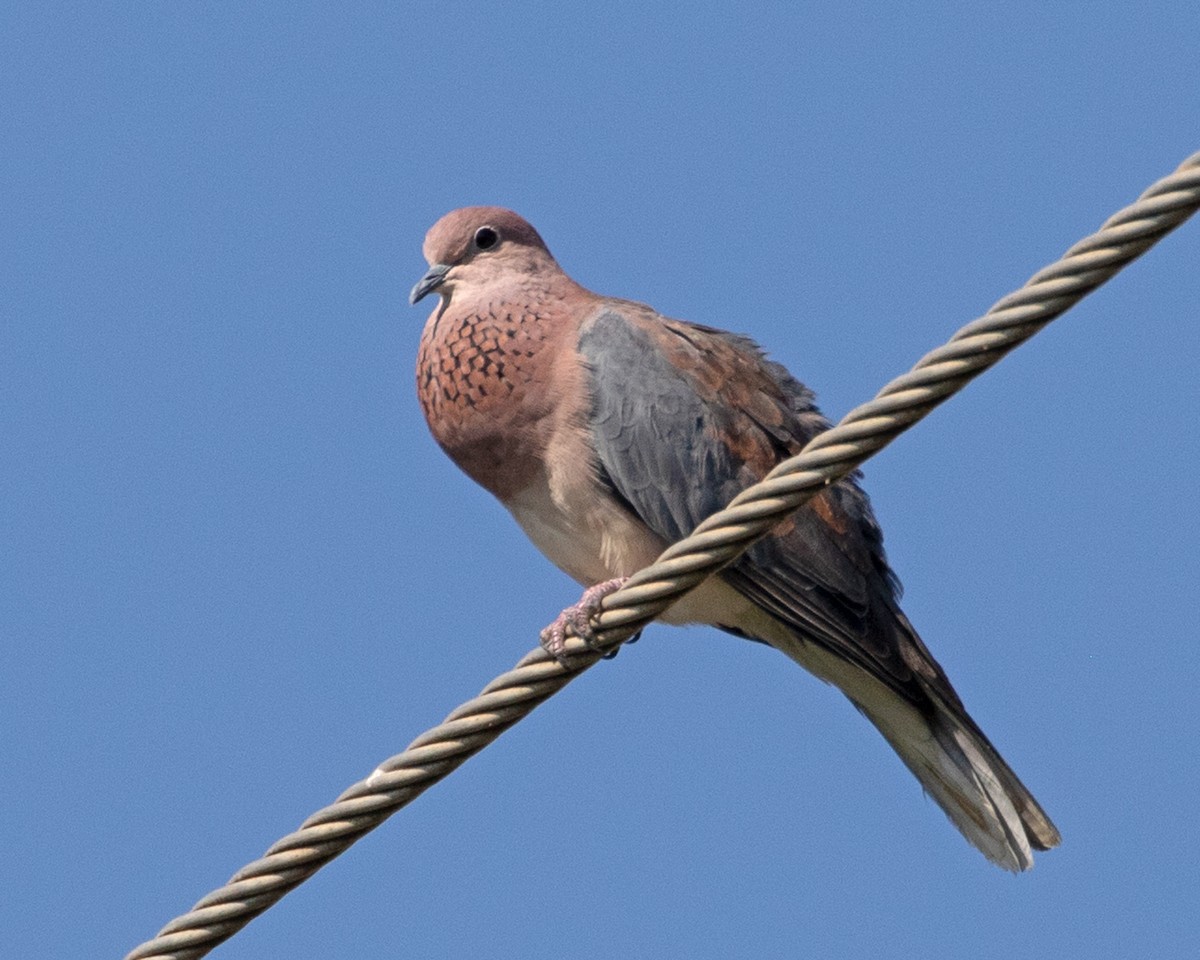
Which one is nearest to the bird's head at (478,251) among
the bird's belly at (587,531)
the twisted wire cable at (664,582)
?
the bird's belly at (587,531)

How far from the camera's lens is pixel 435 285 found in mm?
5648

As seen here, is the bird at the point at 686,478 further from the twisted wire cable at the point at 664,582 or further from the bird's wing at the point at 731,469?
the twisted wire cable at the point at 664,582

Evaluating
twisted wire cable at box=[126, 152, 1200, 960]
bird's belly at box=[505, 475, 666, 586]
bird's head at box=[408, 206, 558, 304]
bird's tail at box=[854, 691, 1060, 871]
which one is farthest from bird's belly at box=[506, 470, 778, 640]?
twisted wire cable at box=[126, 152, 1200, 960]

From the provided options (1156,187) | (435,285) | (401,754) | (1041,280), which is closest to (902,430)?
(1041,280)

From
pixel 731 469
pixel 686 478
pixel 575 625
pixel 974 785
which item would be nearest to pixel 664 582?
pixel 575 625

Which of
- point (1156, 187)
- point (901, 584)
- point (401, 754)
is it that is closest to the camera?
point (1156, 187)

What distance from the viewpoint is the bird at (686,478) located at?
505 centimetres

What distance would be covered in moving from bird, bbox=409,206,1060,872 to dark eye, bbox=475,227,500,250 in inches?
5.5

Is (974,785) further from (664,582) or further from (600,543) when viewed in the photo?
(664,582)

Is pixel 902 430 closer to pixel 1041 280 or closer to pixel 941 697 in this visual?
pixel 1041 280

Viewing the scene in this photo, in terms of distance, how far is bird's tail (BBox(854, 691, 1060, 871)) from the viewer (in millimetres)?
5285

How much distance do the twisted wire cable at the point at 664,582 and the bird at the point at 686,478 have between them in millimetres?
1380

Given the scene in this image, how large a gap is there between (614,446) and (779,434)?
1.69 ft

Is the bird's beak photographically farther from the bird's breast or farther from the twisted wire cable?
the twisted wire cable
